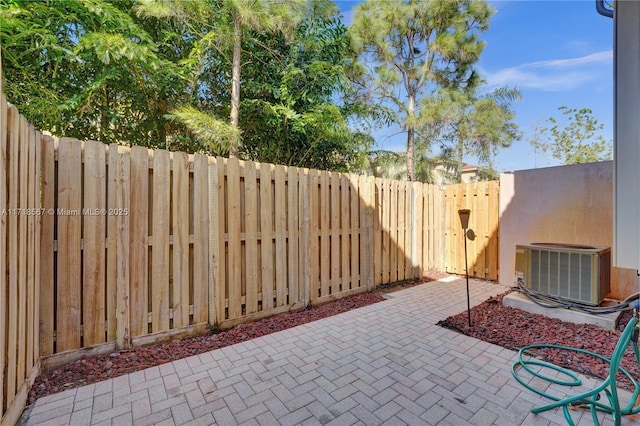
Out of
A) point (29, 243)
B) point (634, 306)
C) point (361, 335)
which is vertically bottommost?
point (361, 335)

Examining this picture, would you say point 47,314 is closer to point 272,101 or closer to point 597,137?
point 272,101

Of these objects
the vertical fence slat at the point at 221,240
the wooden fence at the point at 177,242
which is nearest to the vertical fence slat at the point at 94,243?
the wooden fence at the point at 177,242

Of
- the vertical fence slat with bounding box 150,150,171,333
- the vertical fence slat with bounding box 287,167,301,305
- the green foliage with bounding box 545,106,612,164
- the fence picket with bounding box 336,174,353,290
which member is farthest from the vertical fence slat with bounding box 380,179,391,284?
the green foliage with bounding box 545,106,612,164

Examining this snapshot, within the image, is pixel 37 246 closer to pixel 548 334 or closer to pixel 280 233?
pixel 280 233

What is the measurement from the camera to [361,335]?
3059 mm

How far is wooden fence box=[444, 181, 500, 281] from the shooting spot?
5332 mm

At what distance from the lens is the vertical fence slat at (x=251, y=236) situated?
339cm

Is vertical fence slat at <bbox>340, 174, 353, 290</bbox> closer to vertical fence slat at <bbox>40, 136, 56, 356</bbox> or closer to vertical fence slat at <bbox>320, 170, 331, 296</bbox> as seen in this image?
vertical fence slat at <bbox>320, 170, 331, 296</bbox>

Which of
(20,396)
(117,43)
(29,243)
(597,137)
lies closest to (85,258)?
(29,243)

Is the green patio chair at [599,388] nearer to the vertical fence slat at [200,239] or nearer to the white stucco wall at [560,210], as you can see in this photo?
the white stucco wall at [560,210]

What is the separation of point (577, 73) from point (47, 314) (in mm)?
11875

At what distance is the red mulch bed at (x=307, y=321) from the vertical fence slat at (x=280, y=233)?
0.35 meters

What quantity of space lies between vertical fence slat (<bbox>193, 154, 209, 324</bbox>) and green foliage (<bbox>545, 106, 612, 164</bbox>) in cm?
1629

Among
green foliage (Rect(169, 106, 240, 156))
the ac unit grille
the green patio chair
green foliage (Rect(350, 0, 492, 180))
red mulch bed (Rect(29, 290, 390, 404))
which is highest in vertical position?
green foliage (Rect(350, 0, 492, 180))
